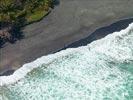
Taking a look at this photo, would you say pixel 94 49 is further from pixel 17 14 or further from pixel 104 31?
pixel 17 14

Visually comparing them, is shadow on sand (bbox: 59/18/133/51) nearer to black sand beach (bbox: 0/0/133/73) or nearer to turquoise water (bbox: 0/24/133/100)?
black sand beach (bbox: 0/0/133/73)

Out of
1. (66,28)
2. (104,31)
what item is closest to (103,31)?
(104,31)

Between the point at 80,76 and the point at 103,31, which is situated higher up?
the point at 103,31

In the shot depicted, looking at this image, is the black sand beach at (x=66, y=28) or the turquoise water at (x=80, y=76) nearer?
the turquoise water at (x=80, y=76)

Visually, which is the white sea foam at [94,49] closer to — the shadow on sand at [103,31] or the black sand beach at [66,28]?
the shadow on sand at [103,31]

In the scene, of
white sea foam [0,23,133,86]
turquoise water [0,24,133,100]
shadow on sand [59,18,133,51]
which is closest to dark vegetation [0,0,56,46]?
white sea foam [0,23,133,86]

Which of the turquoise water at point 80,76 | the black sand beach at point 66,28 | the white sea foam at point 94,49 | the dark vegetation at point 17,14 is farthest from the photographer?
the dark vegetation at point 17,14

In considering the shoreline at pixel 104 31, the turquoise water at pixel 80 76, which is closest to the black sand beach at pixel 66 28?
the shoreline at pixel 104 31
